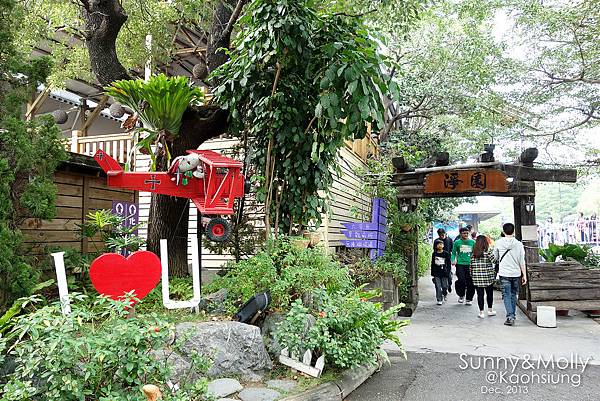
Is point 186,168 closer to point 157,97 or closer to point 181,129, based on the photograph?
point 157,97

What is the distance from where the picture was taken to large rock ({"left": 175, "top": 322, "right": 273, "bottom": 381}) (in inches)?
171

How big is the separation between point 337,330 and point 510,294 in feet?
16.3

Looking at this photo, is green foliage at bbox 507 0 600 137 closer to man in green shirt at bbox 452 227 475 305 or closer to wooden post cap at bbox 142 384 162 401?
man in green shirt at bbox 452 227 475 305

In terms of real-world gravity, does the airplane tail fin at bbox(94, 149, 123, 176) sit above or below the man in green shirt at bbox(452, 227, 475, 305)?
above

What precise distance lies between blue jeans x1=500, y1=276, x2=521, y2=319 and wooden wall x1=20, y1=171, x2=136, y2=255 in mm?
7007

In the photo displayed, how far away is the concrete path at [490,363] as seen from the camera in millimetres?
4703

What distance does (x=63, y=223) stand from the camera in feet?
20.7

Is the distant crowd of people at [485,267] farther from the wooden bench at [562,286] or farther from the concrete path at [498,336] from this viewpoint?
the concrete path at [498,336]

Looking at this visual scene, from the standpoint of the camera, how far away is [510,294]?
8.49m

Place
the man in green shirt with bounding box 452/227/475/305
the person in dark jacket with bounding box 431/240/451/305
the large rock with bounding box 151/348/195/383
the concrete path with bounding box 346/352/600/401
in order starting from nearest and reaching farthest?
the large rock with bounding box 151/348/195/383 < the concrete path with bounding box 346/352/600/401 < the man in green shirt with bounding box 452/227/475/305 < the person in dark jacket with bounding box 431/240/451/305

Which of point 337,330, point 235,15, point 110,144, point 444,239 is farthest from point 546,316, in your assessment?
point 110,144

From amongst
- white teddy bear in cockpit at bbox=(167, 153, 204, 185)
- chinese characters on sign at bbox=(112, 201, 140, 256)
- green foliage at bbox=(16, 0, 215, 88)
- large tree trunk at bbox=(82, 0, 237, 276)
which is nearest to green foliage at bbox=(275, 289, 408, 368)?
white teddy bear in cockpit at bbox=(167, 153, 204, 185)

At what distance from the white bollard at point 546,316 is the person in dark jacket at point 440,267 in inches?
115

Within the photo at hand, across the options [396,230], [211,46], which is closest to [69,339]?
[211,46]
